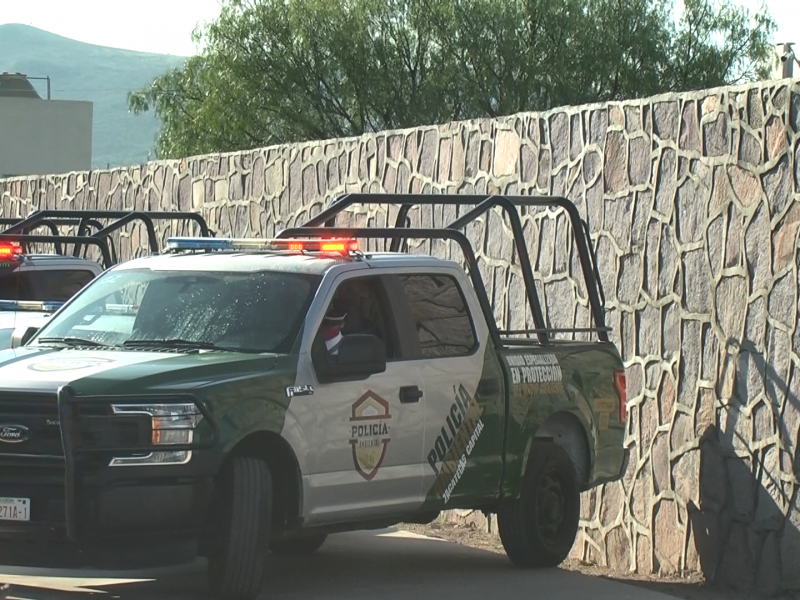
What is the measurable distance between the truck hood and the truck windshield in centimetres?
24

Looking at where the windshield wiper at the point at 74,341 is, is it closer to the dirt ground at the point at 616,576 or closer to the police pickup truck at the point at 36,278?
the dirt ground at the point at 616,576

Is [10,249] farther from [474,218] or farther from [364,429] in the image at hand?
[364,429]

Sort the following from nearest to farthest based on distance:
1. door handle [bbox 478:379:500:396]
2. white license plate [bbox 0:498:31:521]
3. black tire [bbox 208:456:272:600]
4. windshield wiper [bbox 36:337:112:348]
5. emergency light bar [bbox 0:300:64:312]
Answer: white license plate [bbox 0:498:31:521], black tire [bbox 208:456:272:600], windshield wiper [bbox 36:337:112:348], door handle [bbox 478:379:500:396], emergency light bar [bbox 0:300:64:312]

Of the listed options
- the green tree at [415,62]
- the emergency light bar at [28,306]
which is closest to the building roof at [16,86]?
the green tree at [415,62]

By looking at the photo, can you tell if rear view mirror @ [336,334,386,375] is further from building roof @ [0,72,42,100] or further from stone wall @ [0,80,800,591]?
building roof @ [0,72,42,100]

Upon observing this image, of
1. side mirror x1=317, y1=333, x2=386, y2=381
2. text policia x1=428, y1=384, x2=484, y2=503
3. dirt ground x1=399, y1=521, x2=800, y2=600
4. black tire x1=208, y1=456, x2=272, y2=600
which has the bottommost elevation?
dirt ground x1=399, y1=521, x2=800, y2=600

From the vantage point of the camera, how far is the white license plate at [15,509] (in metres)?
7.78

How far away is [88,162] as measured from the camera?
2291 inches

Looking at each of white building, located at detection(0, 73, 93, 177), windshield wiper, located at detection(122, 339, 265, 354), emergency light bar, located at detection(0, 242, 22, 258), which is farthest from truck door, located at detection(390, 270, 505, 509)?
white building, located at detection(0, 73, 93, 177)

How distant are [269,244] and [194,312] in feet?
2.93

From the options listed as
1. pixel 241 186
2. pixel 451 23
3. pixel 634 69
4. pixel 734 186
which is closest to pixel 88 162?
pixel 451 23

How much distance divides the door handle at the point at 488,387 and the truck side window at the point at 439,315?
8.4 inches

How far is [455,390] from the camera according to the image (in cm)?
947

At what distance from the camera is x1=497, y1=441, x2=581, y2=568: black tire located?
10.0 metres
